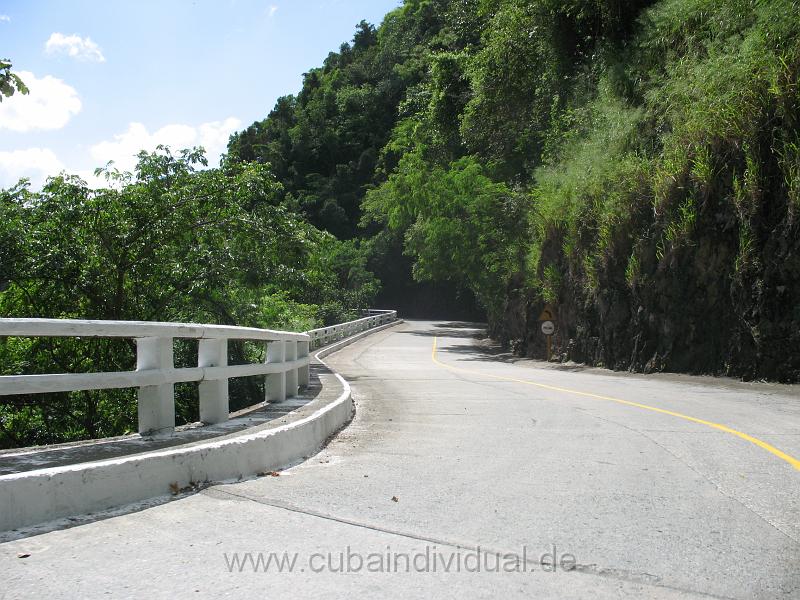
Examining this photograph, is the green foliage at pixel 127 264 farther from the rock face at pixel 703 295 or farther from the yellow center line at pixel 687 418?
the rock face at pixel 703 295

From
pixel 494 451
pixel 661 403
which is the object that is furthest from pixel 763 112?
pixel 494 451

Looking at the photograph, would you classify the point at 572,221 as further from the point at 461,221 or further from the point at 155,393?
the point at 155,393

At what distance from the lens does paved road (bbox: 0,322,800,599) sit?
155 inches

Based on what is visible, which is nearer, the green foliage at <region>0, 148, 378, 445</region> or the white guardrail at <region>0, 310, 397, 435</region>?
the white guardrail at <region>0, 310, 397, 435</region>

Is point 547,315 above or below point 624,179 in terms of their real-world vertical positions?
below

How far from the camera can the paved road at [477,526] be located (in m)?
3.95

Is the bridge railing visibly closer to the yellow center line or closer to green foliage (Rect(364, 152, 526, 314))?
green foliage (Rect(364, 152, 526, 314))

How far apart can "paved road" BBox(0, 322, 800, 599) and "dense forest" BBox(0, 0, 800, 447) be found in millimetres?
8464

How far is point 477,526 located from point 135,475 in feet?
7.46

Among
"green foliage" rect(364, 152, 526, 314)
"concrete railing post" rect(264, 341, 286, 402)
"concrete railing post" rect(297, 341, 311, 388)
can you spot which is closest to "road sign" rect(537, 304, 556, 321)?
"green foliage" rect(364, 152, 526, 314)

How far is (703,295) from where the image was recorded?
1956 cm

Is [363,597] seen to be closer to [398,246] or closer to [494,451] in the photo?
[494,451]

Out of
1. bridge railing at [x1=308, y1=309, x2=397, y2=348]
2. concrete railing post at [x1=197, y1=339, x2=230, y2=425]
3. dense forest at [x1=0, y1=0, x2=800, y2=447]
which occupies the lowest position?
bridge railing at [x1=308, y1=309, x2=397, y2=348]

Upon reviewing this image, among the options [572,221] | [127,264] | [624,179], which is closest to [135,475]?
[127,264]
